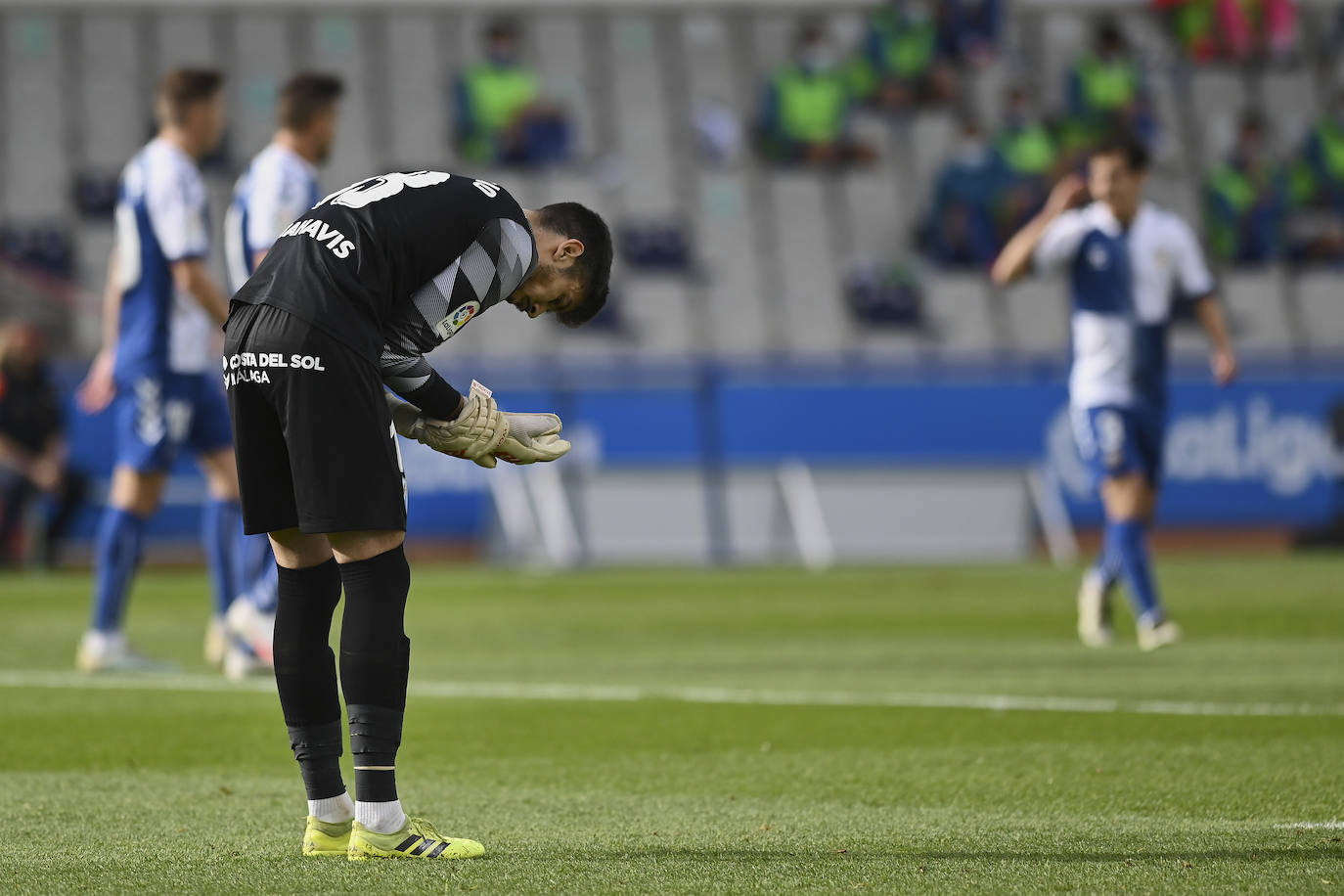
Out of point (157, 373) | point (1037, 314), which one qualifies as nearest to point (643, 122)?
point (1037, 314)

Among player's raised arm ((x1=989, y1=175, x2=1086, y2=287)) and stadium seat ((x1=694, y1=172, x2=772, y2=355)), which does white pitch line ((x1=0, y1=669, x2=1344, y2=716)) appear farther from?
stadium seat ((x1=694, y1=172, x2=772, y2=355))

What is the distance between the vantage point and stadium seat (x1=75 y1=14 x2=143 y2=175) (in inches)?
1021

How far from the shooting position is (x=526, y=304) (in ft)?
15.0

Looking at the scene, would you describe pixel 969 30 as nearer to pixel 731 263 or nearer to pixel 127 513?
pixel 731 263

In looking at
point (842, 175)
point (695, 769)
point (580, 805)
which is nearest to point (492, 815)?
point (580, 805)

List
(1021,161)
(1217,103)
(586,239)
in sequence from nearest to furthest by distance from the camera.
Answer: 1. (586,239)
2. (1021,161)
3. (1217,103)

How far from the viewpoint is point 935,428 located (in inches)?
682

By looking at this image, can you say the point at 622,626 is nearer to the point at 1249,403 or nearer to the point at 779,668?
the point at 779,668

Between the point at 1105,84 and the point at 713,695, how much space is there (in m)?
22.5

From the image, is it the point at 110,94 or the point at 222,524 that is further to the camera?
the point at 110,94

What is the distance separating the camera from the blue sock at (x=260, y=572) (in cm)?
805

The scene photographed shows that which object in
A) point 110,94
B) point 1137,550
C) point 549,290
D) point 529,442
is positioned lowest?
point 1137,550

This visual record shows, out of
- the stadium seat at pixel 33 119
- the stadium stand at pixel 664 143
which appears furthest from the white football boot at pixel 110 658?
the stadium seat at pixel 33 119

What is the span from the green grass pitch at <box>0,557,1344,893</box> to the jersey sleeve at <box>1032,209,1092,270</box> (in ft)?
6.42
